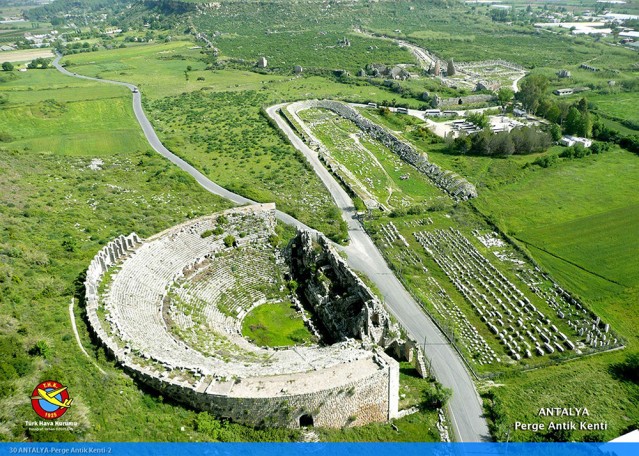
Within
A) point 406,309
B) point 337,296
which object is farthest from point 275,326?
point 406,309

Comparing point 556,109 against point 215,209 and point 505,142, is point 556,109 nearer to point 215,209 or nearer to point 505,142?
point 505,142

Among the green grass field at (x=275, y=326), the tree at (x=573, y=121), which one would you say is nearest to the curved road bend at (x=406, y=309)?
the green grass field at (x=275, y=326)

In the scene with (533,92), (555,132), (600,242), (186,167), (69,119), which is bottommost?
(600,242)

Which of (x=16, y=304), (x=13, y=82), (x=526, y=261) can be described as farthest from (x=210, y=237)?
(x=13, y=82)

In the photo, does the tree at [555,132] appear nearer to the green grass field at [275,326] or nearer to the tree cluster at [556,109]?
the tree cluster at [556,109]

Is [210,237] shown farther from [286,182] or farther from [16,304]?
[286,182]

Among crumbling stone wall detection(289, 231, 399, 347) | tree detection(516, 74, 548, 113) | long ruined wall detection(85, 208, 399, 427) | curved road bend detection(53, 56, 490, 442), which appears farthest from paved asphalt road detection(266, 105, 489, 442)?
tree detection(516, 74, 548, 113)
